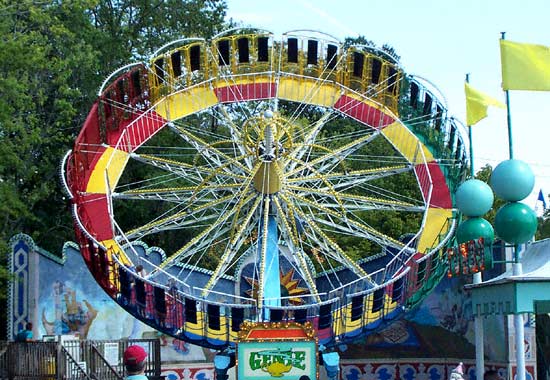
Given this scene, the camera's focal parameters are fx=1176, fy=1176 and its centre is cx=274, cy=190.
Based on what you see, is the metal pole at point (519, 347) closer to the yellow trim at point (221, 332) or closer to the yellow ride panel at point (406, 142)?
the yellow trim at point (221, 332)

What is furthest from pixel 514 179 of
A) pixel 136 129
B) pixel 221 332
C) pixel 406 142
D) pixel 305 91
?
pixel 136 129

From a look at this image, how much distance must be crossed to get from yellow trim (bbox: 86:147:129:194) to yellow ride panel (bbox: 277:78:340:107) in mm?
4652

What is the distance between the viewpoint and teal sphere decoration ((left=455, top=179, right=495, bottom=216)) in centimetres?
2531

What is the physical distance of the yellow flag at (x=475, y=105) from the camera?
27.0 meters

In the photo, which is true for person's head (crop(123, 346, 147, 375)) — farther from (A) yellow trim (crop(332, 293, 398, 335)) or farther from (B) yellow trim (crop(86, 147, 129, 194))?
(B) yellow trim (crop(86, 147, 129, 194))

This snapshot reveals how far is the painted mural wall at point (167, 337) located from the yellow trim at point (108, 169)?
3.17m

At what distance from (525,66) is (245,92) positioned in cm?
1129

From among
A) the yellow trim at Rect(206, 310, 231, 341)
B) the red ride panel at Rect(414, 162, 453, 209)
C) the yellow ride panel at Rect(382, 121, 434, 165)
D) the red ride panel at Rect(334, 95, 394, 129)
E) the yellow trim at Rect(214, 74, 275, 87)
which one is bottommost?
the yellow trim at Rect(206, 310, 231, 341)

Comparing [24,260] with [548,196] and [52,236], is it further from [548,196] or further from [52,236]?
[548,196]

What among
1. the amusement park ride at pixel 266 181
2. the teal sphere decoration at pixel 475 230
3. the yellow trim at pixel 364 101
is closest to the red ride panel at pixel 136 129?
the amusement park ride at pixel 266 181

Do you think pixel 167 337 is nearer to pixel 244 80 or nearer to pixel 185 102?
pixel 185 102

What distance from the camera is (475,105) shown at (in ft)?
88.8

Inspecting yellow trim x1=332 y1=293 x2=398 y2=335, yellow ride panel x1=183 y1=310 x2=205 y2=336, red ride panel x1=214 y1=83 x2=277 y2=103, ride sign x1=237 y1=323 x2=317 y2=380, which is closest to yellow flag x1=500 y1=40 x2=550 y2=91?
yellow trim x1=332 y1=293 x2=398 y2=335

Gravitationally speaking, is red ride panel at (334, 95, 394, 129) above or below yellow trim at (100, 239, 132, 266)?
above
